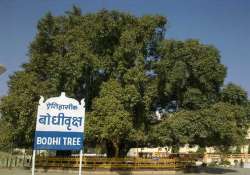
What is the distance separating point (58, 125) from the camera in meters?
→ 10.9

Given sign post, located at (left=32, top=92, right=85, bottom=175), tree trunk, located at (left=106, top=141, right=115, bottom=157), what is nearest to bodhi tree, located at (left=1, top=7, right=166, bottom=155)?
tree trunk, located at (left=106, top=141, right=115, bottom=157)

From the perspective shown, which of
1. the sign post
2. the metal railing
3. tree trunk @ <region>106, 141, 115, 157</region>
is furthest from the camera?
tree trunk @ <region>106, 141, 115, 157</region>

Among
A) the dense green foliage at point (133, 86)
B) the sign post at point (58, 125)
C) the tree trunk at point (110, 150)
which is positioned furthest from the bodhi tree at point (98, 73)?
the sign post at point (58, 125)

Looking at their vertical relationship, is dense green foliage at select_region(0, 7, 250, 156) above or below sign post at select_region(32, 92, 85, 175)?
above

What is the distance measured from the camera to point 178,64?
97.7 feet

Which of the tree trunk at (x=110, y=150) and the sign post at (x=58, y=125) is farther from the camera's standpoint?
the tree trunk at (x=110, y=150)

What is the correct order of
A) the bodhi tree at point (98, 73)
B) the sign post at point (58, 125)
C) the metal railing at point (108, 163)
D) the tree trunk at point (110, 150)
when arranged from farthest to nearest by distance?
the tree trunk at point (110, 150), the metal railing at point (108, 163), the bodhi tree at point (98, 73), the sign post at point (58, 125)

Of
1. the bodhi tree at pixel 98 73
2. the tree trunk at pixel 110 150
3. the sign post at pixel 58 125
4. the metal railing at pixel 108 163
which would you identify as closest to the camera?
the sign post at pixel 58 125

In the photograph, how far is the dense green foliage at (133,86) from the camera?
28156 millimetres

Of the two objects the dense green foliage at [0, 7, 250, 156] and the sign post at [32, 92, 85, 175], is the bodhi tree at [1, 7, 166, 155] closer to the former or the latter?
the dense green foliage at [0, 7, 250, 156]

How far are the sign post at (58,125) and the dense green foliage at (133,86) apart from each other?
1538 cm

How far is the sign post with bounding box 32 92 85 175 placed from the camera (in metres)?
10.8

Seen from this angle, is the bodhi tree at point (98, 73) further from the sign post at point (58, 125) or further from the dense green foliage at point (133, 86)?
the sign post at point (58, 125)

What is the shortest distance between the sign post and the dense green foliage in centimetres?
1538
